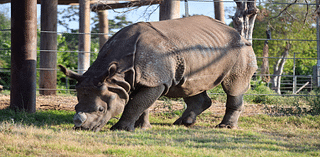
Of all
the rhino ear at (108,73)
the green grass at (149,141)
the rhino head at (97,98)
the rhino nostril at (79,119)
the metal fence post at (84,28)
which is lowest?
the green grass at (149,141)

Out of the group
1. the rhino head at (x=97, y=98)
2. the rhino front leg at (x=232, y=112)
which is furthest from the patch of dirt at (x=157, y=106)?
the rhino head at (x=97, y=98)

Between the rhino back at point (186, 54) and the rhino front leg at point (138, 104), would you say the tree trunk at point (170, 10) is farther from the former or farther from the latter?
the rhino front leg at point (138, 104)

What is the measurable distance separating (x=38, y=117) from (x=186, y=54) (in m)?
2.93

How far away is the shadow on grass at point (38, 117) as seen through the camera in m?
6.49

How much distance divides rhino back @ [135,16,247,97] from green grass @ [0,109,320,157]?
0.80m

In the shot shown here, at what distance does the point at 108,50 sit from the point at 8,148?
2.18m

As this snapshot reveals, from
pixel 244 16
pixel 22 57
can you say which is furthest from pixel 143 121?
pixel 244 16

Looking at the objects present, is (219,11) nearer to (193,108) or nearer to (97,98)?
(193,108)

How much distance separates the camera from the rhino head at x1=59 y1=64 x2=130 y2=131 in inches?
211

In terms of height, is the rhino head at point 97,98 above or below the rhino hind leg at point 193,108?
above

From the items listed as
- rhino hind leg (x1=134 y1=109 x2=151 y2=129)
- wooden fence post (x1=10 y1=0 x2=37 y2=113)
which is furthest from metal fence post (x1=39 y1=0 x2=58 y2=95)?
rhino hind leg (x1=134 y1=109 x2=151 y2=129)

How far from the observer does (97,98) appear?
5477mm

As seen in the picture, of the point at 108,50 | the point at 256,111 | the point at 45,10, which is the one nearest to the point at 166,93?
the point at 108,50

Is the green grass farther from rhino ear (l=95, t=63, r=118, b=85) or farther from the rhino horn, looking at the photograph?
rhino ear (l=95, t=63, r=118, b=85)
